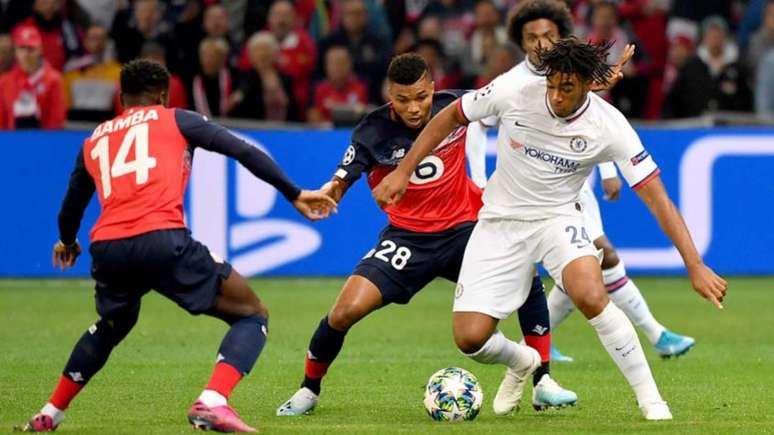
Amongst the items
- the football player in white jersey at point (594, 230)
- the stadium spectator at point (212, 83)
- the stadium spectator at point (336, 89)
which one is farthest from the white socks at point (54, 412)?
the stadium spectator at point (336, 89)

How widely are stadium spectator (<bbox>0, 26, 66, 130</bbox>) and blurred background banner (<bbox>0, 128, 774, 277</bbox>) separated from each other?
601mm

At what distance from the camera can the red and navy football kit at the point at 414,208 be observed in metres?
8.89

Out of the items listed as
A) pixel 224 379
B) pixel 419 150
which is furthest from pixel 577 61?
pixel 224 379

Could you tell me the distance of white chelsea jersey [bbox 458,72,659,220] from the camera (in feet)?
26.4

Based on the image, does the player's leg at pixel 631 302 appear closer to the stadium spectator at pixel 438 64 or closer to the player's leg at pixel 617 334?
the player's leg at pixel 617 334

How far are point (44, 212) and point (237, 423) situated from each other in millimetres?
8878

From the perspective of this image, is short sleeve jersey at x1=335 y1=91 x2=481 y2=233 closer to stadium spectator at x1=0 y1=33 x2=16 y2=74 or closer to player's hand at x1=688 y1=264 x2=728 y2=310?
player's hand at x1=688 y1=264 x2=728 y2=310

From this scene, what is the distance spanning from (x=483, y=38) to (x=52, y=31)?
16.7ft

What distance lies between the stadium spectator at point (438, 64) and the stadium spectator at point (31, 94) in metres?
4.18

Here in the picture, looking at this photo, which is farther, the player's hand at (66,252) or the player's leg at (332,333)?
the player's leg at (332,333)

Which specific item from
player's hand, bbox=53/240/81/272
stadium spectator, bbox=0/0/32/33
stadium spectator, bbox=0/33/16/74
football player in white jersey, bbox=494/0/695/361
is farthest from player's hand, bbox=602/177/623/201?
stadium spectator, bbox=0/0/32/33

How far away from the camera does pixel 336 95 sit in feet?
59.3

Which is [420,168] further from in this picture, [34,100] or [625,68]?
[625,68]

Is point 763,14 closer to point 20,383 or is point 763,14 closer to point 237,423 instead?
point 20,383
